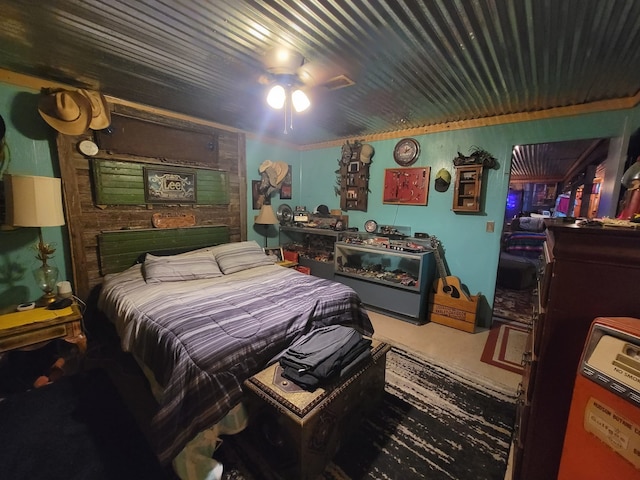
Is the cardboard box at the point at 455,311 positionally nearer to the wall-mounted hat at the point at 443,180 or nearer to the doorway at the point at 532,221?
the doorway at the point at 532,221

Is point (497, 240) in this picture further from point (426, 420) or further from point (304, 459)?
point (304, 459)

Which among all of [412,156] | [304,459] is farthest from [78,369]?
[412,156]

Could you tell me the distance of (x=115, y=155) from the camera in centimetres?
270

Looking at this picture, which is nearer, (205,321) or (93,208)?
(205,321)

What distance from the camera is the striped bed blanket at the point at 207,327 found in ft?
4.55

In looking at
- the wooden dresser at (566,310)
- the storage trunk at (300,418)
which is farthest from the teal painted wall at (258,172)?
the wooden dresser at (566,310)

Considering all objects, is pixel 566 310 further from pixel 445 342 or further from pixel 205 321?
pixel 445 342

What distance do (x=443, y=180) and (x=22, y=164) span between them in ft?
13.5

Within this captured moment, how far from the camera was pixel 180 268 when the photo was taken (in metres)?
2.71

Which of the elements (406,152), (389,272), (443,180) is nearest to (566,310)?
(443,180)

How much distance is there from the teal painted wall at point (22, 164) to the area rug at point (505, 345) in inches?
163

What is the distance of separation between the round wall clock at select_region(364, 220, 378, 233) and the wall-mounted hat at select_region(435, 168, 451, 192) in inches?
36.6

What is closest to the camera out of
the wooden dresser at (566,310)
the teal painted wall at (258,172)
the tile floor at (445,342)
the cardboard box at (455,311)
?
the wooden dresser at (566,310)

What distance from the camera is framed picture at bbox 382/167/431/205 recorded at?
3.47m
